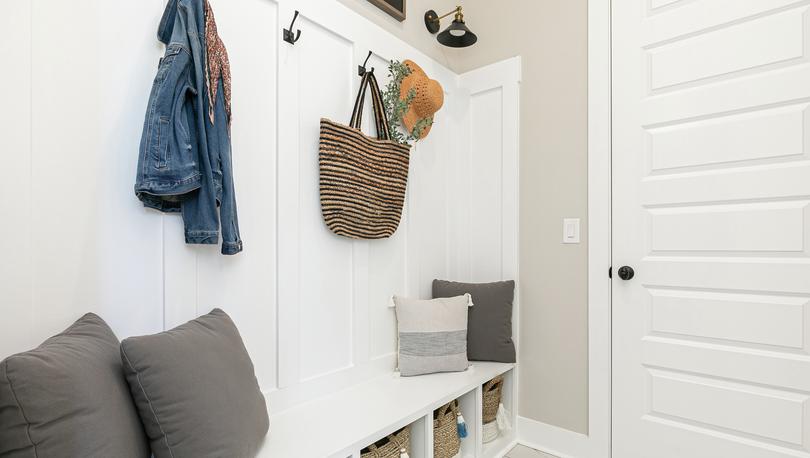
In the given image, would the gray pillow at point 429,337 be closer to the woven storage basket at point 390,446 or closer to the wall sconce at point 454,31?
the woven storage basket at point 390,446

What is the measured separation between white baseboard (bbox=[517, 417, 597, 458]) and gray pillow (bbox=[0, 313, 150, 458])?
74.7 inches

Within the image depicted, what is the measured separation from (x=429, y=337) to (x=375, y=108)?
1145 mm

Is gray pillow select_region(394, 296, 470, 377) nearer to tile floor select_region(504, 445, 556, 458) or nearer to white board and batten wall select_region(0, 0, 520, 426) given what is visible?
white board and batten wall select_region(0, 0, 520, 426)

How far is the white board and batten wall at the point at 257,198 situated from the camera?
109cm

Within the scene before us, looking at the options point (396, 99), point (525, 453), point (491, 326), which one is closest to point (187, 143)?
point (396, 99)

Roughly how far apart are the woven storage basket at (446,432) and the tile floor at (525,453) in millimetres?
414

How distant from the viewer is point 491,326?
2.24 metres

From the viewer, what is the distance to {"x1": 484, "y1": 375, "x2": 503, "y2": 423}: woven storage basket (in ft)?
7.06

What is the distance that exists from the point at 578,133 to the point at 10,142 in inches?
86.3

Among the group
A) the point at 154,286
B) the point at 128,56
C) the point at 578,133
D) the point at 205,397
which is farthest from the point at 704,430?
the point at 128,56

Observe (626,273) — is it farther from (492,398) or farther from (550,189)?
(492,398)

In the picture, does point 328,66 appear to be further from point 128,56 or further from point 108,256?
point 108,256

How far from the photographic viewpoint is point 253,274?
1554mm

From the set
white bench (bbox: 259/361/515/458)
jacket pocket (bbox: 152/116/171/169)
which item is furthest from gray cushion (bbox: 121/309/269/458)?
jacket pocket (bbox: 152/116/171/169)
